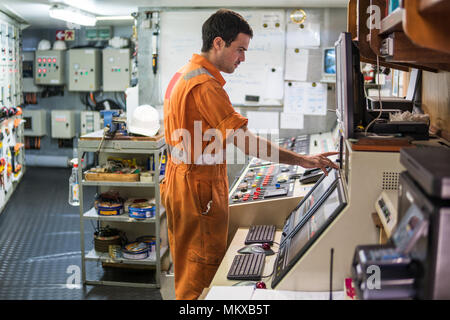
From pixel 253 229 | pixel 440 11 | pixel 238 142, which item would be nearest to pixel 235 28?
pixel 238 142

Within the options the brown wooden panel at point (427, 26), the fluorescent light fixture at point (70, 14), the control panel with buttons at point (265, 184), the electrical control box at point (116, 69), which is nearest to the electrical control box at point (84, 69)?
the electrical control box at point (116, 69)

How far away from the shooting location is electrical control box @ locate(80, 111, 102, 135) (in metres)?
8.77

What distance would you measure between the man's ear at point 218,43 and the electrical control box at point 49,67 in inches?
278

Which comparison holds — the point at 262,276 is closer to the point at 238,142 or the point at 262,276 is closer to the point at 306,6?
the point at 238,142

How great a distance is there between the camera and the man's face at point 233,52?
241 centimetres

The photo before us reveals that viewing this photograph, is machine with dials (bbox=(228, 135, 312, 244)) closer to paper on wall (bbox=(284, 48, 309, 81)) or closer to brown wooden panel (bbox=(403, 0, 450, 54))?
brown wooden panel (bbox=(403, 0, 450, 54))

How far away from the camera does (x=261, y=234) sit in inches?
97.8

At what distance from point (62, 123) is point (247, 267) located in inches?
299

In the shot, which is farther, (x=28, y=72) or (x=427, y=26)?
(x=28, y=72)

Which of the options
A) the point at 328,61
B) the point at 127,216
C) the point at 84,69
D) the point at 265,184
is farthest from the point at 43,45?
the point at 265,184

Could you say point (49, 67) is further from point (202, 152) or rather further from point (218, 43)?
point (202, 152)

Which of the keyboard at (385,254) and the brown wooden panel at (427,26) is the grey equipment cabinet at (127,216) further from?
the keyboard at (385,254)

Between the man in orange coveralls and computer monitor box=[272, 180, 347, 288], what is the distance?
42 cm

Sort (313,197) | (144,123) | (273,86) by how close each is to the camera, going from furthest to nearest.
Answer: (273,86) < (144,123) < (313,197)
